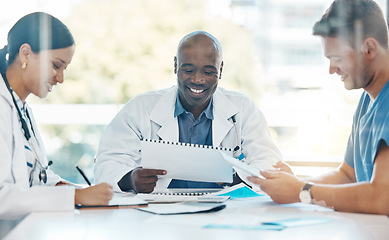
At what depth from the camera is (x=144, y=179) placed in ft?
5.13

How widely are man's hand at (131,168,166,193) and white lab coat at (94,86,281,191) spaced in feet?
0.73

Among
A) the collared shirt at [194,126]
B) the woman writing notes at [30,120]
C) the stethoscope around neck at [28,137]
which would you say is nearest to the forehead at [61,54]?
the woman writing notes at [30,120]

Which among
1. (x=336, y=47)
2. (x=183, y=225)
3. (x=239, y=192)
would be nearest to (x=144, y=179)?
(x=239, y=192)

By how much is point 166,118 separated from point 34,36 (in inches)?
25.4

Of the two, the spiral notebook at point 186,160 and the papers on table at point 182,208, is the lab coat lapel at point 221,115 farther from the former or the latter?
the papers on table at point 182,208

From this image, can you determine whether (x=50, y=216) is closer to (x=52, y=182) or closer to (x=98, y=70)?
(x=52, y=182)

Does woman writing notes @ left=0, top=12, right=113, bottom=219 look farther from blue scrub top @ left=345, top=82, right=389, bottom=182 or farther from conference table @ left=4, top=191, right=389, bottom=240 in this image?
blue scrub top @ left=345, top=82, right=389, bottom=182

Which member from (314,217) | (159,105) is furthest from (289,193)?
(159,105)

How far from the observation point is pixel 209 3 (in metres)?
7.20

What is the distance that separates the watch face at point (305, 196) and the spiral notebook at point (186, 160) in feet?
0.82

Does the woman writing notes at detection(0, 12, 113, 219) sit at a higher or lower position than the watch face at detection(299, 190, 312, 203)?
higher

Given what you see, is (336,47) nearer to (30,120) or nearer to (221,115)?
(221,115)

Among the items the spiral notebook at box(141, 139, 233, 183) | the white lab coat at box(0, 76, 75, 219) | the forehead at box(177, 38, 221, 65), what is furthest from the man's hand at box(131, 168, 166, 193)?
the forehead at box(177, 38, 221, 65)

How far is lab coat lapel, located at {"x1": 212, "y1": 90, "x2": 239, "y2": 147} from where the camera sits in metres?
1.94
